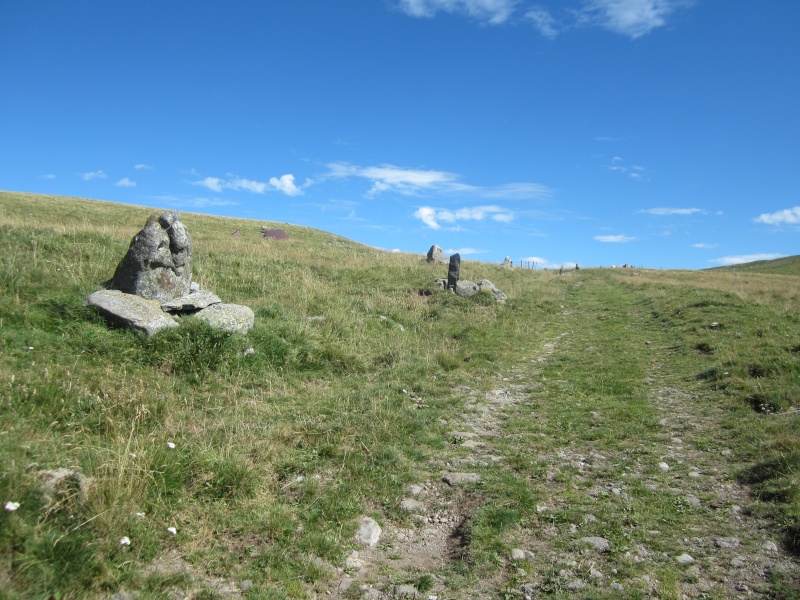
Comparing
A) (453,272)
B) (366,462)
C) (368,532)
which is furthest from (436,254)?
(368,532)

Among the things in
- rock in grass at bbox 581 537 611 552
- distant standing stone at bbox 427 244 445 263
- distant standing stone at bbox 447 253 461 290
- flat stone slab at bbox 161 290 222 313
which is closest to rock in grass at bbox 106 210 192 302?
flat stone slab at bbox 161 290 222 313

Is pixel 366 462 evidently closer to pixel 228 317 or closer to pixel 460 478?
pixel 460 478

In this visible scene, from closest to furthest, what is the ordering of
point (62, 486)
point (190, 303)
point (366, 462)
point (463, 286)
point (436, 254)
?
point (62, 486) → point (366, 462) → point (190, 303) → point (463, 286) → point (436, 254)

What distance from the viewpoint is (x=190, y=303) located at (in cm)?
1073

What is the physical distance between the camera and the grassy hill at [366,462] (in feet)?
13.9

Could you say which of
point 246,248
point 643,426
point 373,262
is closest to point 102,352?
point 643,426

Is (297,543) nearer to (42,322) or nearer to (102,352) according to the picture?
(102,352)

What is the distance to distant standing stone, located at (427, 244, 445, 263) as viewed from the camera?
1401 inches

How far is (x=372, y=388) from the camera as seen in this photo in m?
9.47

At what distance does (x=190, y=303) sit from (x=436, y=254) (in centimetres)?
2649

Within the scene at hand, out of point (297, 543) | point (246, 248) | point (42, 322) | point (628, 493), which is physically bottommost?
point (297, 543)

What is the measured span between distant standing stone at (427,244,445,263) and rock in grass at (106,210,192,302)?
24.8m

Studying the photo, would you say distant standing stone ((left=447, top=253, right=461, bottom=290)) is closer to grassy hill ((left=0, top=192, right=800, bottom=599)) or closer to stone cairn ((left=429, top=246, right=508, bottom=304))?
stone cairn ((left=429, top=246, right=508, bottom=304))

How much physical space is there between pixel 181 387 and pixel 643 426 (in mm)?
7696
